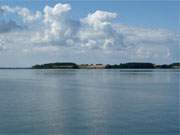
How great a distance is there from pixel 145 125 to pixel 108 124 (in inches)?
79.9

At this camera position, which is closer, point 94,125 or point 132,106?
point 94,125

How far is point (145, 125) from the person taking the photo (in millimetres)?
18969

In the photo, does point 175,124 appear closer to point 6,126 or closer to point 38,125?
point 38,125

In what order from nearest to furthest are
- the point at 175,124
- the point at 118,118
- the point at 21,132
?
the point at 21,132, the point at 175,124, the point at 118,118

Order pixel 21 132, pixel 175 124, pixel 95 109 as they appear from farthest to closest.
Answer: pixel 95 109 < pixel 175 124 < pixel 21 132

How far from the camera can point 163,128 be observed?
60.5ft

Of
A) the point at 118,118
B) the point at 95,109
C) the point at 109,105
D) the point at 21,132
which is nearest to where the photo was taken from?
the point at 21,132

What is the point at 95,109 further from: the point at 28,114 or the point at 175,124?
the point at 175,124

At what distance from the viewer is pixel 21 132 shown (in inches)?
676

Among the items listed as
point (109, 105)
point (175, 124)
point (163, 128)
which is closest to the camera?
point (163, 128)

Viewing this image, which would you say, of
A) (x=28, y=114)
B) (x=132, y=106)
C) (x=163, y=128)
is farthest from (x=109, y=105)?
(x=163, y=128)

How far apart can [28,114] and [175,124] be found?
9090 mm

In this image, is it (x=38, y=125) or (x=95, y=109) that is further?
(x=95, y=109)

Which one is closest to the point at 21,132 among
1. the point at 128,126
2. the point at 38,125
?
the point at 38,125
